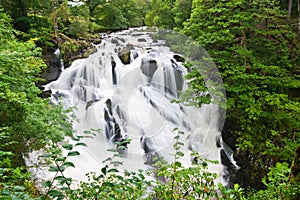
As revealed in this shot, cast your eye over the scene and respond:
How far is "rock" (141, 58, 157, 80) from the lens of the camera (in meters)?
6.76

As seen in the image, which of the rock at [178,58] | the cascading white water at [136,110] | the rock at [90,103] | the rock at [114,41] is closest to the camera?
the cascading white water at [136,110]

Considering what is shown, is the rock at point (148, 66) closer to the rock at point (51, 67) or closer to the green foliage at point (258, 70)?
the green foliage at point (258, 70)

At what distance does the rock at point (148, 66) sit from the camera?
22.2ft

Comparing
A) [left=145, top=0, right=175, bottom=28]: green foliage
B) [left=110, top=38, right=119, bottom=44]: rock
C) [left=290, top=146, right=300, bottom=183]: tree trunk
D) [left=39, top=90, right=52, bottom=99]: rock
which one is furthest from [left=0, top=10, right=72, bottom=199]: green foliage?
[left=145, top=0, right=175, bottom=28]: green foliage

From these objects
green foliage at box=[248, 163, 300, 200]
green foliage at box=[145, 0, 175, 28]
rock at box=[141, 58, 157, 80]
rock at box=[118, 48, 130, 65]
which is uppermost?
green foliage at box=[145, 0, 175, 28]

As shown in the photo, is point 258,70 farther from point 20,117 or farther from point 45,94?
point 45,94

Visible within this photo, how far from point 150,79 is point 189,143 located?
6.95ft

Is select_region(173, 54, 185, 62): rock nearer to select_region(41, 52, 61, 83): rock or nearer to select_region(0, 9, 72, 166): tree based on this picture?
select_region(41, 52, 61, 83): rock

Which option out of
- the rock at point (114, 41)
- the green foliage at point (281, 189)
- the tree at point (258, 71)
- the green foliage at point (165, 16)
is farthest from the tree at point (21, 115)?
the green foliage at point (165, 16)

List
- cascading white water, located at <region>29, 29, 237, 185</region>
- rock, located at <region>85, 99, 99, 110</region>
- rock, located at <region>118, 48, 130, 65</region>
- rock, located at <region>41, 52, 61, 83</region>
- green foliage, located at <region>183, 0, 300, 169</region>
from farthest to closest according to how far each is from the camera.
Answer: rock, located at <region>118, 48, 130, 65</region> < rock, located at <region>41, 52, 61, 83</region> < rock, located at <region>85, 99, 99, 110</region> < cascading white water, located at <region>29, 29, 237, 185</region> < green foliage, located at <region>183, 0, 300, 169</region>

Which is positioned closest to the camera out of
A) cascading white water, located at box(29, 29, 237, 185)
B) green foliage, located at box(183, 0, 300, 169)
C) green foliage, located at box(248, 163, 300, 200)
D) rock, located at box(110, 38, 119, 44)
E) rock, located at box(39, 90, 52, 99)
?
green foliage, located at box(248, 163, 300, 200)

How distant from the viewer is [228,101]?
486 centimetres

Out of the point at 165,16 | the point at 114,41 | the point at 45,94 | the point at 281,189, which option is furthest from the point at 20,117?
the point at 165,16

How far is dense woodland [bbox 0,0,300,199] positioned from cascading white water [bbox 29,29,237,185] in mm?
839
